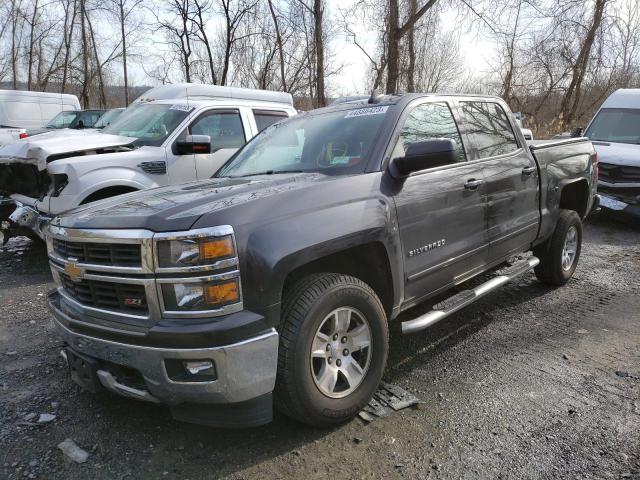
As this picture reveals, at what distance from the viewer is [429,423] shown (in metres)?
2.92

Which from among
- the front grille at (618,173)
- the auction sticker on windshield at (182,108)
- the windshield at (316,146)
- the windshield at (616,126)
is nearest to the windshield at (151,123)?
the auction sticker on windshield at (182,108)

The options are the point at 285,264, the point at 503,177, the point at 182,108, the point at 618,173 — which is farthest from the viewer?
the point at 618,173

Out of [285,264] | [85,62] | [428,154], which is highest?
[85,62]

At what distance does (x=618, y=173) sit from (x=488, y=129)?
5.47 m

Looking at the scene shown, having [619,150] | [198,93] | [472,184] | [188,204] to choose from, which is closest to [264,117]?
[198,93]

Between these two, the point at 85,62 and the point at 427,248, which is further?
the point at 85,62

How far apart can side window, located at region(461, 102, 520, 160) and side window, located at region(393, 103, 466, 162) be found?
0.22 meters

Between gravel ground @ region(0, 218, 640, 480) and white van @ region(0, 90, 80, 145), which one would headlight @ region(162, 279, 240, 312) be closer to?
gravel ground @ region(0, 218, 640, 480)

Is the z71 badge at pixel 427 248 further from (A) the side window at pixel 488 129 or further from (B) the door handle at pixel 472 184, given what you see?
(A) the side window at pixel 488 129

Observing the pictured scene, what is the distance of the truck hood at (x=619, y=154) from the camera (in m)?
8.37

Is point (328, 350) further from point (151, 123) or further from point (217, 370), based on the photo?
point (151, 123)

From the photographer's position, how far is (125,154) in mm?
5891

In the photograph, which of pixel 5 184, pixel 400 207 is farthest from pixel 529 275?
pixel 5 184

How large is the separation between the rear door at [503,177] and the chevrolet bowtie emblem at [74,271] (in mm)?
2923
